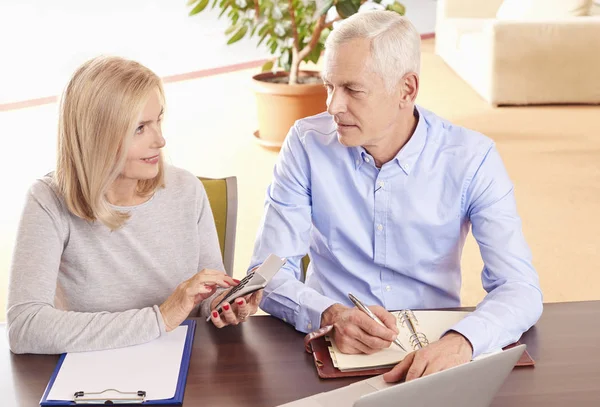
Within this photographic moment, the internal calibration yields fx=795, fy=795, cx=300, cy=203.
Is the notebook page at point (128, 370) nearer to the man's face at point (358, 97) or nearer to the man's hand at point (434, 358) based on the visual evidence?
the man's hand at point (434, 358)

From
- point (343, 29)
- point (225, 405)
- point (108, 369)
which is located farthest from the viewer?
point (343, 29)

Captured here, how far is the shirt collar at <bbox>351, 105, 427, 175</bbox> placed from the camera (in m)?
1.75

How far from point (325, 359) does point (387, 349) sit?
0.11m

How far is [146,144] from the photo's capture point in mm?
1643

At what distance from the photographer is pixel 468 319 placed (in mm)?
1437

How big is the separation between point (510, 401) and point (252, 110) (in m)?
5.03

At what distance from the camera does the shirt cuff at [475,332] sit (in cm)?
141

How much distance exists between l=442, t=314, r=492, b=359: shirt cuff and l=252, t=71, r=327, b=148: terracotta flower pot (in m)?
3.40

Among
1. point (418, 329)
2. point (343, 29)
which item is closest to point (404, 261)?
point (418, 329)

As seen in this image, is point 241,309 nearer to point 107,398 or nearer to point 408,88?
point 107,398

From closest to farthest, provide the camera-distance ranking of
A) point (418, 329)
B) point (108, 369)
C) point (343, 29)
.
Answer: point (108, 369)
point (418, 329)
point (343, 29)

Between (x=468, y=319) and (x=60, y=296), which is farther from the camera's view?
(x=60, y=296)

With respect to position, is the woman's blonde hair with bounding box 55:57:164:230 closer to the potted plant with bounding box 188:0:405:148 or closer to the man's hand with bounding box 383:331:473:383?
Answer: the man's hand with bounding box 383:331:473:383

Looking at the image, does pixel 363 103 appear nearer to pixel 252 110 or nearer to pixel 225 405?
pixel 225 405
